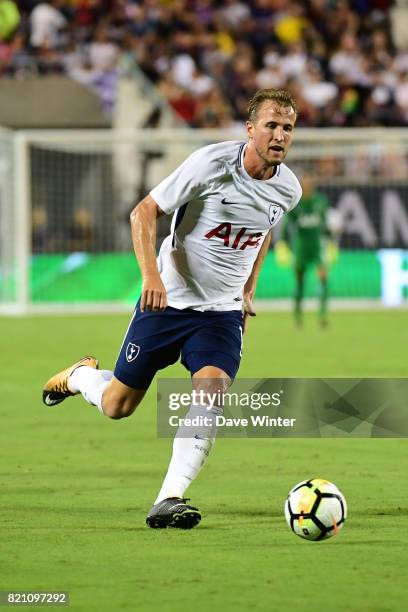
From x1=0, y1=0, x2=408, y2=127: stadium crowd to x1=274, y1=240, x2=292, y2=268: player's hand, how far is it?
296cm

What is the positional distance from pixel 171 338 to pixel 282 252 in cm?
1420

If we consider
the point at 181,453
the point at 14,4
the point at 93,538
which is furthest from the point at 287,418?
the point at 14,4

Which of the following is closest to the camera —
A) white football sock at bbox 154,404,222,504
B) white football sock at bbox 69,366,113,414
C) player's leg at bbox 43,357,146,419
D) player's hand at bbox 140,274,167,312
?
player's hand at bbox 140,274,167,312

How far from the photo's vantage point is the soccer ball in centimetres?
589

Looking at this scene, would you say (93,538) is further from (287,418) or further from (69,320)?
(69,320)

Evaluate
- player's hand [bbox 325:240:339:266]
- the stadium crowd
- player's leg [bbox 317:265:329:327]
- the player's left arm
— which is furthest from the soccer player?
the stadium crowd

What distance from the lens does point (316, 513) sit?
19.3 ft

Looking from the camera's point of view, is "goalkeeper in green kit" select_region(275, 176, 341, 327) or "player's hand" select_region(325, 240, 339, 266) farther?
"player's hand" select_region(325, 240, 339, 266)

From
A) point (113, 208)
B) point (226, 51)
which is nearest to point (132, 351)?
point (113, 208)

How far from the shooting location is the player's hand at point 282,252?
20016mm

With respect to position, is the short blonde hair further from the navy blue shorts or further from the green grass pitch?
the green grass pitch

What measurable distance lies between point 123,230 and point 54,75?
318 cm

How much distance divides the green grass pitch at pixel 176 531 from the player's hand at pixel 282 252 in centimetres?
817

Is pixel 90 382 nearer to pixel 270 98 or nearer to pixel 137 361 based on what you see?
pixel 137 361
